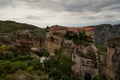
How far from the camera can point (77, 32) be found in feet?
184

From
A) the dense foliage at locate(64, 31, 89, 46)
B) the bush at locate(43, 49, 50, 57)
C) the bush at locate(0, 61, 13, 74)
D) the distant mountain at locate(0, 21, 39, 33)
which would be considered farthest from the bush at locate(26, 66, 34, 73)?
the distant mountain at locate(0, 21, 39, 33)

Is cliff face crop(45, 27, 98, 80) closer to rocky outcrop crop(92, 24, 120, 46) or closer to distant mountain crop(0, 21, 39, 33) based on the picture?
rocky outcrop crop(92, 24, 120, 46)

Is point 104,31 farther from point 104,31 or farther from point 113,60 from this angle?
point 113,60

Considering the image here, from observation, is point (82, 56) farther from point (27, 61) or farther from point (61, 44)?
point (27, 61)

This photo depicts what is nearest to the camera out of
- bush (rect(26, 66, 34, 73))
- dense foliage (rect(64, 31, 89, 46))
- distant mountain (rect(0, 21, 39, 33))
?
bush (rect(26, 66, 34, 73))

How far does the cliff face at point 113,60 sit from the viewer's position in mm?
53638

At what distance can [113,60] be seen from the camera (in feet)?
182

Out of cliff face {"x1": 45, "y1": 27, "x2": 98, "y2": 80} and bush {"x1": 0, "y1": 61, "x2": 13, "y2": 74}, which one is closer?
bush {"x1": 0, "y1": 61, "x2": 13, "y2": 74}

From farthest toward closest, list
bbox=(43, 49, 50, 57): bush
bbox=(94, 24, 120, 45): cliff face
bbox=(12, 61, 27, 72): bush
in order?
bbox=(94, 24, 120, 45): cliff face → bbox=(43, 49, 50, 57): bush → bbox=(12, 61, 27, 72): bush

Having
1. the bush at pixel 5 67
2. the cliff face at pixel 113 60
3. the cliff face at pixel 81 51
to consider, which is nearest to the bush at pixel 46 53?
the cliff face at pixel 81 51

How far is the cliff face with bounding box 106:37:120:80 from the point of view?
53.6m

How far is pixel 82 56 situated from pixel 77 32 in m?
4.78

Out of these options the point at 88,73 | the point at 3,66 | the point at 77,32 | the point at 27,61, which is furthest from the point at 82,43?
the point at 3,66

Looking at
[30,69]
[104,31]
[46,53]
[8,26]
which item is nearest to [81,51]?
[46,53]
